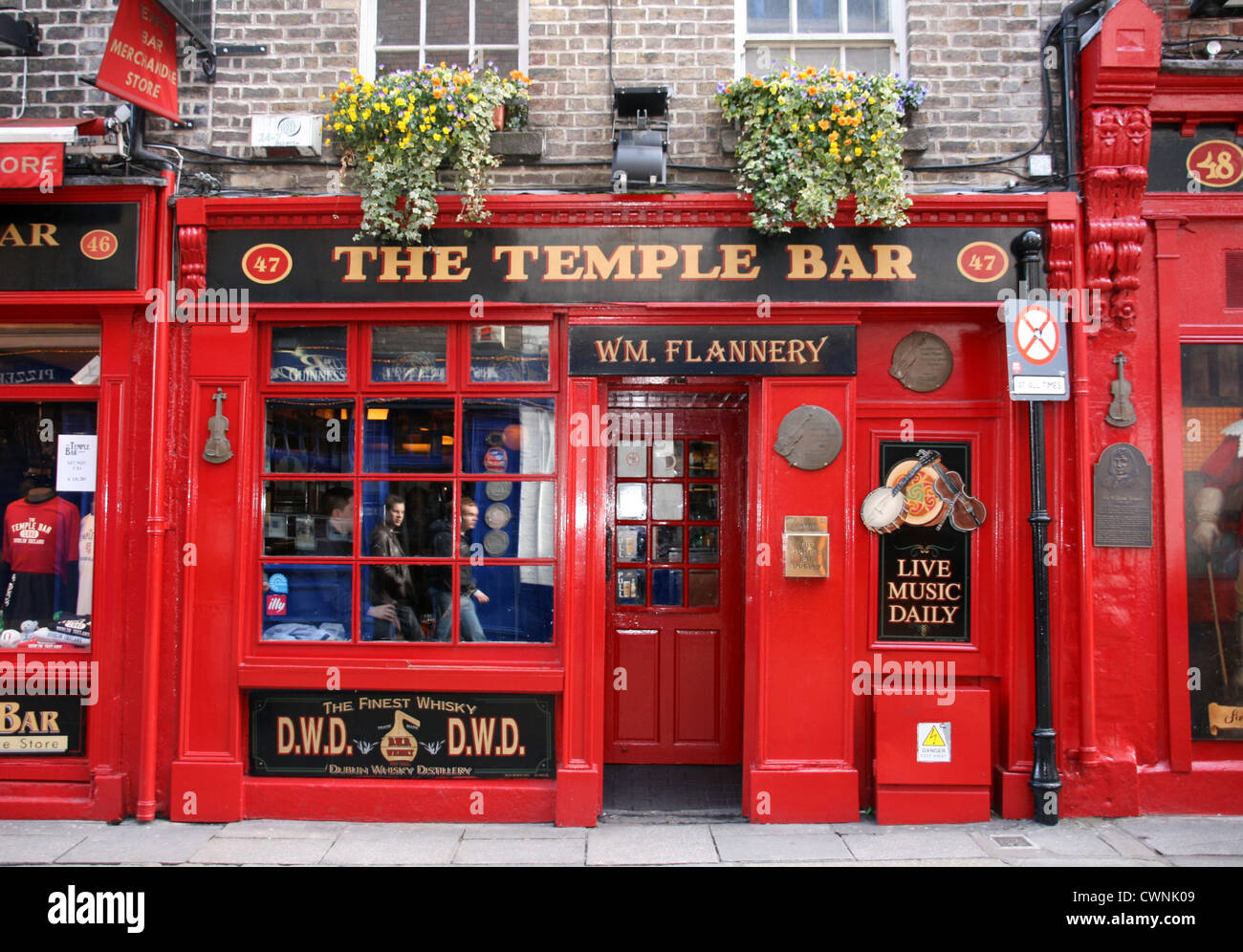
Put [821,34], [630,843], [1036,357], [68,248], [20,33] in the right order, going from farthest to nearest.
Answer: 1. [821,34]
2. [20,33]
3. [68,248]
4. [1036,357]
5. [630,843]

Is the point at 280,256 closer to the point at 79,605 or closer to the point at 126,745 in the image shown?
the point at 79,605

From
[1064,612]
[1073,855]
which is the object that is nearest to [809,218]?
[1064,612]

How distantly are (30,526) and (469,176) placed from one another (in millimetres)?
3962

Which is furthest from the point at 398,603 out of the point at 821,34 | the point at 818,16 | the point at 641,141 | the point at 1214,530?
the point at 1214,530

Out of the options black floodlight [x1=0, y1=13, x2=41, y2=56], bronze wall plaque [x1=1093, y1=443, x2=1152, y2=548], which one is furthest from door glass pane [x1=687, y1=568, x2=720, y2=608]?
black floodlight [x1=0, y1=13, x2=41, y2=56]

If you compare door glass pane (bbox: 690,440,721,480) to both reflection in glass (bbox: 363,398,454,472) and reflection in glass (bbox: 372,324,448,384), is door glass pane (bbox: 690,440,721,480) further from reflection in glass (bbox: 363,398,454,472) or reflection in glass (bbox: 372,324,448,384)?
reflection in glass (bbox: 372,324,448,384)

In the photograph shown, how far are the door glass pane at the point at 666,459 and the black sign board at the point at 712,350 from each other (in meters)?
1.16

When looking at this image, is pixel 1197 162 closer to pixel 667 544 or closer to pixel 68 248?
pixel 667 544

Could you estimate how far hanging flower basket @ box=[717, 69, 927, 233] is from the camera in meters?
→ 5.43

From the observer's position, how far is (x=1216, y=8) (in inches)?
231

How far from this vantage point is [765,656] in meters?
5.68

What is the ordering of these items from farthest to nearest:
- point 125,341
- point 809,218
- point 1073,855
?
point 125,341 → point 809,218 → point 1073,855

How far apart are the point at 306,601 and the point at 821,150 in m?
4.57

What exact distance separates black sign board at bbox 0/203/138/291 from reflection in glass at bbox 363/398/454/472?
1.88 m
